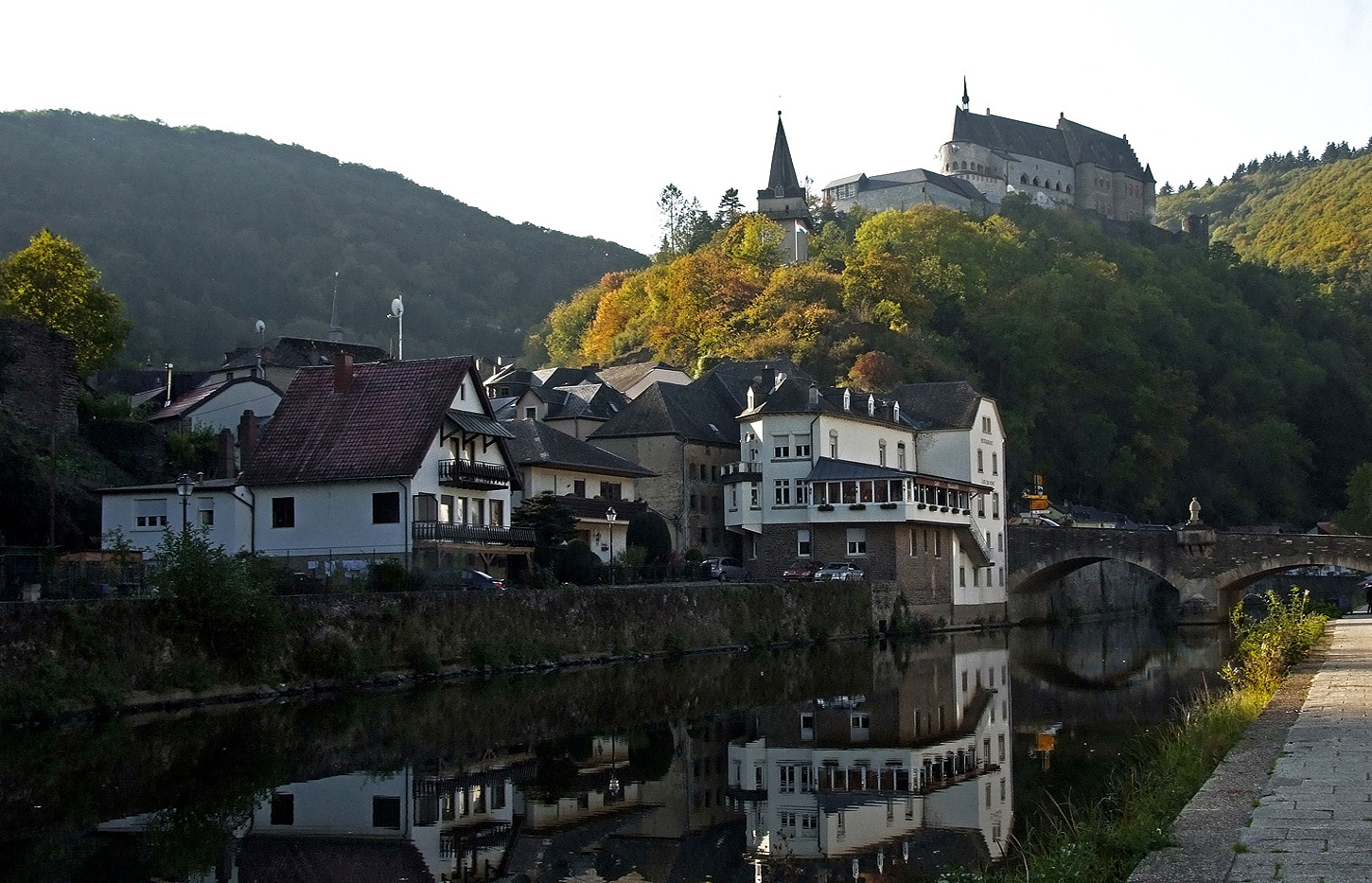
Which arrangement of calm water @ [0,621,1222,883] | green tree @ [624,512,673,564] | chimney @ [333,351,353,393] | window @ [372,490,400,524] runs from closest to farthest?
calm water @ [0,621,1222,883] → window @ [372,490,400,524] → chimney @ [333,351,353,393] → green tree @ [624,512,673,564]

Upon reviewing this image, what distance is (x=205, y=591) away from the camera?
3350 cm

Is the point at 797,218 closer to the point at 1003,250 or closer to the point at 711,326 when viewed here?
the point at 1003,250

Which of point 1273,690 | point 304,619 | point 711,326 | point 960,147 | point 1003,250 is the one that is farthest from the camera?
point 960,147

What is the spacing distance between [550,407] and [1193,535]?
98.5 feet

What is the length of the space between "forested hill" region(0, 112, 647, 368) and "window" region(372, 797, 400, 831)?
10427cm

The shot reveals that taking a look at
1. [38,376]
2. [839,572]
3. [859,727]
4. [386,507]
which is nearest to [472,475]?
[386,507]

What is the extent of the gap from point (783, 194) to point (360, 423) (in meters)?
87.7

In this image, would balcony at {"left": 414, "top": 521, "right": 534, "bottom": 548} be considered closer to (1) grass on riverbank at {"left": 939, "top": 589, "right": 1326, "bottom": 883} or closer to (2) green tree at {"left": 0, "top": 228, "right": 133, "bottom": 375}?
(1) grass on riverbank at {"left": 939, "top": 589, "right": 1326, "bottom": 883}

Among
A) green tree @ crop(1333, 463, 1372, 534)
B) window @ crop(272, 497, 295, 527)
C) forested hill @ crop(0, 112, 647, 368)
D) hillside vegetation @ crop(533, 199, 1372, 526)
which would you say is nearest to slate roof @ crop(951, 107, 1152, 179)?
hillside vegetation @ crop(533, 199, 1372, 526)

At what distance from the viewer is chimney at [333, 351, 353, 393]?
50.3m

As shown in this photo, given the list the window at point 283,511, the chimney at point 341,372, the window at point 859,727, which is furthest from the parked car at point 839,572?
the window at point 859,727

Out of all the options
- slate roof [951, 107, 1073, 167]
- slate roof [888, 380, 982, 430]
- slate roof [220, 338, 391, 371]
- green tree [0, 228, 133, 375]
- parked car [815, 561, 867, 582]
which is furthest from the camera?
slate roof [951, 107, 1073, 167]

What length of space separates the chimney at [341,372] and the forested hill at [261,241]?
2976 inches

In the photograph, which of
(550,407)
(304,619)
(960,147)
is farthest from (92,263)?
(304,619)
